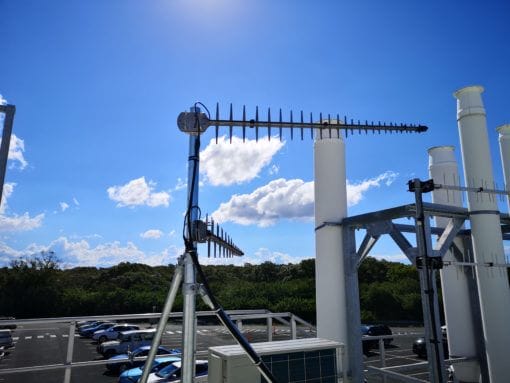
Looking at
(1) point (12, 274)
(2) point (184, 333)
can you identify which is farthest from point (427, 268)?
(1) point (12, 274)

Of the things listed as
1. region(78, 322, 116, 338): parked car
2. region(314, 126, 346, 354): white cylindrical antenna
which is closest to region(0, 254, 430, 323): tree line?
region(78, 322, 116, 338): parked car

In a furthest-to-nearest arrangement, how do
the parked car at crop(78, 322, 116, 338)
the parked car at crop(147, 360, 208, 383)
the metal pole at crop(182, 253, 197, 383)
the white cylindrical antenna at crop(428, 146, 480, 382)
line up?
the parked car at crop(78, 322, 116, 338) → the parked car at crop(147, 360, 208, 383) → the white cylindrical antenna at crop(428, 146, 480, 382) → the metal pole at crop(182, 253, 197, 383)

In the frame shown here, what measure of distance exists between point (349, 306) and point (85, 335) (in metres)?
25.3

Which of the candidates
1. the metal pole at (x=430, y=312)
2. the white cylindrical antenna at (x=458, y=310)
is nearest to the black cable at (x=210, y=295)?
the metal pole at (x=430, y=312)

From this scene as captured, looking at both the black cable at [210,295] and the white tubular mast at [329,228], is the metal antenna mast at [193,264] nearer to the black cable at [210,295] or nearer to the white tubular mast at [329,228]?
the black cable at [210,295]

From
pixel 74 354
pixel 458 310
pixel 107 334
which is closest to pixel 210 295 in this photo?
pixel 458 310

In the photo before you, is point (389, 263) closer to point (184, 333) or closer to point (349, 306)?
point (349, 306)

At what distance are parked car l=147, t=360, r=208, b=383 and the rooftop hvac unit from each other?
6850 mm

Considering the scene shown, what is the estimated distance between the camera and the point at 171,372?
1035cm

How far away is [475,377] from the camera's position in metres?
6.73

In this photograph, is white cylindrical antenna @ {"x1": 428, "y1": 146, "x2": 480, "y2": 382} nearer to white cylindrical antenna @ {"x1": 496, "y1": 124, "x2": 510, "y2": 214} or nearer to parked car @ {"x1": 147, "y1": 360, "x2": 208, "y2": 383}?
white cylindrical antenna @ {"x1": 496, "y1": 124, "x2": 510, "y2": 214}

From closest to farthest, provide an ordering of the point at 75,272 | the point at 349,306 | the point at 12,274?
1. the point at 349,306
2. the point at 12,274
3. the point at 75,272

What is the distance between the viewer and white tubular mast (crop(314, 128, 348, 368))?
21.9 feet

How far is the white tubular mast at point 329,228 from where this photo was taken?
6.68 meters
